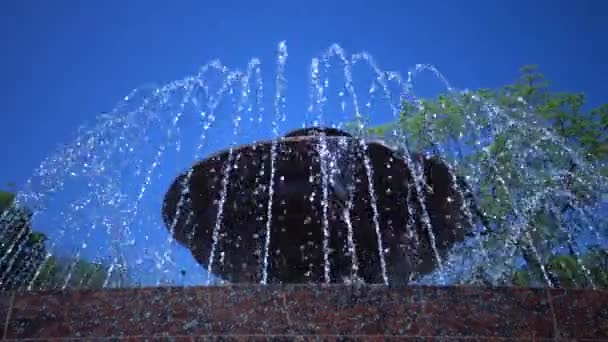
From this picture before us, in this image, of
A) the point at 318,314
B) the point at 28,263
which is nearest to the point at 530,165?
the point at 318,314

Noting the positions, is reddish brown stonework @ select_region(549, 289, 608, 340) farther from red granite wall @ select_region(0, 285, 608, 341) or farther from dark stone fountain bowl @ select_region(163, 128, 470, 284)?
dark stone fountain bowl @ select_region(163, 128, 470, 284)

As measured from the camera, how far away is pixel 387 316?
366 centimetres

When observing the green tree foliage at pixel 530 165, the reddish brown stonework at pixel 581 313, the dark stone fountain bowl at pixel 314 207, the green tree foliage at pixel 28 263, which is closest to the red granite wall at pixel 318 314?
the reddish brown stonework at pixel 581 313

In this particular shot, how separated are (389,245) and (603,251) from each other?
1177 cm

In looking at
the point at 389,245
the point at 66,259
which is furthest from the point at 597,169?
the point at 66,259

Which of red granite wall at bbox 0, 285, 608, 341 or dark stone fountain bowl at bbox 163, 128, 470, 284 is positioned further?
dark stone fountain bowl at bbox 163, 128, 470, 284

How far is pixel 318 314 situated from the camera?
12.1 feet

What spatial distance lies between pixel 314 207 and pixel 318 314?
3323mm

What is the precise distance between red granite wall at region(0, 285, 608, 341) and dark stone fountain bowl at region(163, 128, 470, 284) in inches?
119

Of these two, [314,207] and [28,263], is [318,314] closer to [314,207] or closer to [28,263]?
[314,207]

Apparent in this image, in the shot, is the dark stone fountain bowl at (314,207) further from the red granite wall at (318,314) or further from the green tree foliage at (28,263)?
the green tree foliage at (28,263)

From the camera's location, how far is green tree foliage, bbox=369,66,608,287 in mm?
16438

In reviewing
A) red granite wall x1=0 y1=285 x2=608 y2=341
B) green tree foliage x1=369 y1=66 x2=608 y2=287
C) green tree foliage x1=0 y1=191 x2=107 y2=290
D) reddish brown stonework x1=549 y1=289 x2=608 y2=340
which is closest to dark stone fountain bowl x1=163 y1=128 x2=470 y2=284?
red granite wall x1=0 y1=285 x2=608 y2=341

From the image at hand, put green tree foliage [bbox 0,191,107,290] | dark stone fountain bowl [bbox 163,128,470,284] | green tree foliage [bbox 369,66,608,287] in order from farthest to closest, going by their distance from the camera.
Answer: green tree foliage [bbox 0,191,107,290] < green tree foliage [bbox 369,66,608,287] < dark stone fountain bowl [bbox 163,128,470,284]
